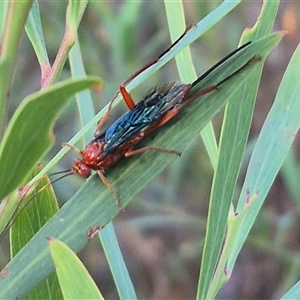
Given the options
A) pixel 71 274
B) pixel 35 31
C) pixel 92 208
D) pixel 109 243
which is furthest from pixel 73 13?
pixel 109 243

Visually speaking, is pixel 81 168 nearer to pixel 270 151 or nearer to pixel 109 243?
pixel 109 243

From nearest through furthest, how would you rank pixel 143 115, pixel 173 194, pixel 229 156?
pixel 229 156 → pixel 143 115 → pixel 173 194

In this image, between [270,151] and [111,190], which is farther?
[270,151]

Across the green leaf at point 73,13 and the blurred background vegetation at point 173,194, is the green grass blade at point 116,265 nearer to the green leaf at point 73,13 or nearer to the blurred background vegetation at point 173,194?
the green leaf at point 73,13

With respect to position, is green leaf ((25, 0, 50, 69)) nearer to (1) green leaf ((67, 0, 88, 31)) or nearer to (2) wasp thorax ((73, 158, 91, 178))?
(1) green leaf ((67, 0, 88, 31))

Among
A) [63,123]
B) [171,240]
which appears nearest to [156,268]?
[171,240]

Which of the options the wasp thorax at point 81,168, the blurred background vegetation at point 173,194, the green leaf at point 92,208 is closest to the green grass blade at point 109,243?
the wasp thorax at point 81,168
